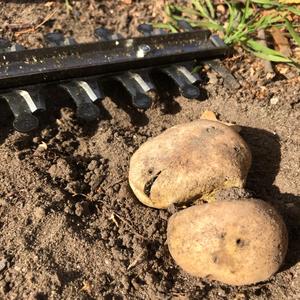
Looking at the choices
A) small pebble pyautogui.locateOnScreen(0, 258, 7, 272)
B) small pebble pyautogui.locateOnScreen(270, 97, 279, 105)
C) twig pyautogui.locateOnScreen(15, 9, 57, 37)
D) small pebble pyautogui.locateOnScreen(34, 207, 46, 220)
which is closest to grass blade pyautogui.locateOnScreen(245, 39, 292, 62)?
small pebble pyautogui.locateOnScreen(270, 97, 279, 105)

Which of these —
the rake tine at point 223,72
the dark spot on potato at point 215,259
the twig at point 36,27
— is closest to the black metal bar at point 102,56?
the rake tine at point 223,72

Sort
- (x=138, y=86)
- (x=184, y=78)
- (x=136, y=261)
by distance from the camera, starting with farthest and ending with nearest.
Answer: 1. (x=184, y=78)
2. (x=138, y=86)
3. (x=136, y=261)

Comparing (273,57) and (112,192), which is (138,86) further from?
(273,57)

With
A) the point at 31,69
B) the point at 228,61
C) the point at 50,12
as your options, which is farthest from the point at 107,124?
the point at 50,12

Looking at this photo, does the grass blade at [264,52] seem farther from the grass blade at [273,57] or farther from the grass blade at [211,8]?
the grass blade at [211,8]

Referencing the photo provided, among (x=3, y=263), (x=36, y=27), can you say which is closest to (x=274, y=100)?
(x=36, y=27)
